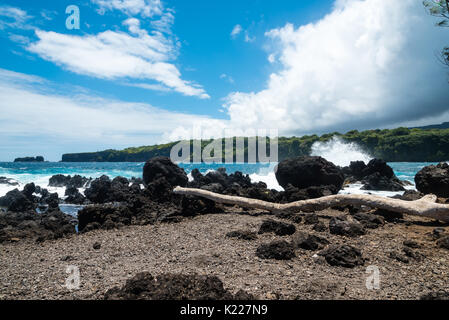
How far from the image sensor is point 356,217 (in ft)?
25.7

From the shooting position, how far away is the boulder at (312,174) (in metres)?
15.0

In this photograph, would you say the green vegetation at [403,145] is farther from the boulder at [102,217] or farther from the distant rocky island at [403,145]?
the boulder at [102,217]

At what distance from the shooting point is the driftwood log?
708 cm

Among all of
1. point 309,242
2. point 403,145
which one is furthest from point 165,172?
point 403,145

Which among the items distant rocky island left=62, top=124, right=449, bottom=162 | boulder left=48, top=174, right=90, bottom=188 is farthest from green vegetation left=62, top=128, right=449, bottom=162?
boulder left=48, top=174, right=90, bottom=188

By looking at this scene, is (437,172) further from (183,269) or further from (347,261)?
(183,269)

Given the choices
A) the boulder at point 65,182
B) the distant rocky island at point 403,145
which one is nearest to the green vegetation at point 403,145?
the distant rocky island at point 403,145

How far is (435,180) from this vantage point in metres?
11.0

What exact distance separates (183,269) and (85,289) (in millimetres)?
1501

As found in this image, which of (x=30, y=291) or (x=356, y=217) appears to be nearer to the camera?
(x=30, y=291)

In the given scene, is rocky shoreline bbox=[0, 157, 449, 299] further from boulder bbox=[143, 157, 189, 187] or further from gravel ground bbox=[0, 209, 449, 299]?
boulder bbox=[143, 157, 189, 187]
